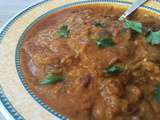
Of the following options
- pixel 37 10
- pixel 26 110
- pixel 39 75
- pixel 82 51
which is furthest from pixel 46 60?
A: pixel 37 10

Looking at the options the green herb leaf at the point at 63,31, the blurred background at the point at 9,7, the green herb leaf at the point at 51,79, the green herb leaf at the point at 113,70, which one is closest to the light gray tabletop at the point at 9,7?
the blurred background at the point at 9,7

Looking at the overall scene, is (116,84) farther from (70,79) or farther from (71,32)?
(71,32)

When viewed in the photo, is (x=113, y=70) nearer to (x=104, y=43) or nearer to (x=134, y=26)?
(x=104, y=43)

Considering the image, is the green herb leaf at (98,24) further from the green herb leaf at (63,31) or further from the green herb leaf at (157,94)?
the green herb leaf at (157,94)

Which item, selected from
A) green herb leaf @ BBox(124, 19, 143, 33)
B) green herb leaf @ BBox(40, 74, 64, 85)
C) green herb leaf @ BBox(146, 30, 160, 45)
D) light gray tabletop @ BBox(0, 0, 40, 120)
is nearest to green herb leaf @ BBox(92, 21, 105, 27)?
green herb leaf @ BBox(124, 19, 143, 33)

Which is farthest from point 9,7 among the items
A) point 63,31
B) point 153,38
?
point 153,38

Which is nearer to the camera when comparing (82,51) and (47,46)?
(82,51)

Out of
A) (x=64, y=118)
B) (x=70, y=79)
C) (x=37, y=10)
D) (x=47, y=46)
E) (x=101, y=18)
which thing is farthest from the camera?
(x=37, y=10)
